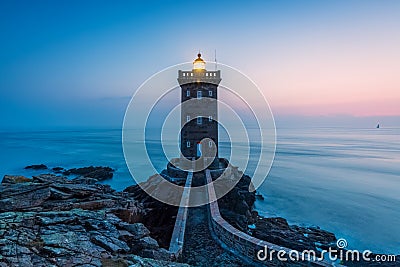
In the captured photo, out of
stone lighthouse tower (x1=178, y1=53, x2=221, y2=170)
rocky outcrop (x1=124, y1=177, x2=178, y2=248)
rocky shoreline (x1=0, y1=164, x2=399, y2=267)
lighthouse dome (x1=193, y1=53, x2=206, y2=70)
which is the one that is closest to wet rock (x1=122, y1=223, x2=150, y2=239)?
rocky shoreline (x1=0, y1=164, x2=399, y2=267)

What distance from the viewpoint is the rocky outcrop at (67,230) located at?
3.13m

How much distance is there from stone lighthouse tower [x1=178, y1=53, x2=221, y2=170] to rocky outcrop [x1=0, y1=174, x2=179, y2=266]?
8597 mm

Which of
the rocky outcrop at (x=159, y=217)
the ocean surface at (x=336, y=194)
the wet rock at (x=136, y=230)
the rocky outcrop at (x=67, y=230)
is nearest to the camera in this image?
the rocky outcrop at (x=67, y=230)

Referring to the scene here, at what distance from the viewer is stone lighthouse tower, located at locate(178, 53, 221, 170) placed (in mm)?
13836

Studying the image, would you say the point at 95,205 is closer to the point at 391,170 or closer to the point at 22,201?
the point at 22,201

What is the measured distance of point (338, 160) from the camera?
109 ft

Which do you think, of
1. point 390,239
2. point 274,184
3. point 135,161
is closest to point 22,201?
point 390,239

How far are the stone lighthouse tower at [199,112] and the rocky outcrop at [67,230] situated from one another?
28.2 feet

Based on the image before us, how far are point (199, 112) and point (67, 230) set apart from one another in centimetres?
1067

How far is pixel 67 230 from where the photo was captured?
12.2 feet

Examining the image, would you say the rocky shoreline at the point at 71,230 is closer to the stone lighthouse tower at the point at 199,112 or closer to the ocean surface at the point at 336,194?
the stone lighthouse tower at the point at 199,112

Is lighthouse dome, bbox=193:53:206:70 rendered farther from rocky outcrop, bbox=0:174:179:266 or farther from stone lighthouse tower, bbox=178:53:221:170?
rocky outcrop, bbox=0:174:179:266

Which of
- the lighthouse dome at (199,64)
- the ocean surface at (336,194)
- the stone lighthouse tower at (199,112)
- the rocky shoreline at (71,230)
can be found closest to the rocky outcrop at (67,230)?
the rocky shoreline at (71,230)

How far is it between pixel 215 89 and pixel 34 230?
11659 millimetres
